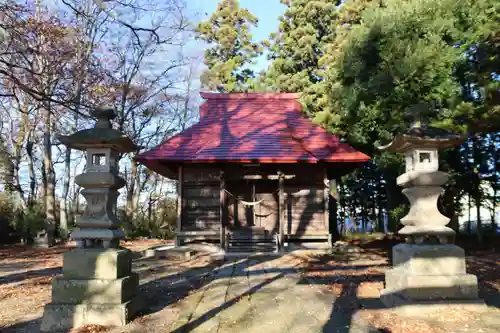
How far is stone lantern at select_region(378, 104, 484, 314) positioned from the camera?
4.92 meters

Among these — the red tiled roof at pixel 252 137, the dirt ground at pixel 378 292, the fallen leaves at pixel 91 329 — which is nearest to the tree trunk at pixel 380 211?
the red tiled roof at pixel 252 137

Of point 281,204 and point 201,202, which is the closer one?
point 281,204

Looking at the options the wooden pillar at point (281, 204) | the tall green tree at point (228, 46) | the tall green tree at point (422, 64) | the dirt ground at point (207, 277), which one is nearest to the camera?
the dirt ground at point (207, 277)

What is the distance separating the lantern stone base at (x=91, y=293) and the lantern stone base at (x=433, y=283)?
3.42 m

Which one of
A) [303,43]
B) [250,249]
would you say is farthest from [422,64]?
[303,43]

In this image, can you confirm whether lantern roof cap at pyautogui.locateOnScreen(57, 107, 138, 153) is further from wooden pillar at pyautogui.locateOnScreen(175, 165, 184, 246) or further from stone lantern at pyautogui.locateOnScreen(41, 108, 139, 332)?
wooden pillar at pyautogui.locateOnScreen(175, 165, 184, 246)

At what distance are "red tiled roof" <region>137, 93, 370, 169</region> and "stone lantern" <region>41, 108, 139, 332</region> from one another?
5789mm

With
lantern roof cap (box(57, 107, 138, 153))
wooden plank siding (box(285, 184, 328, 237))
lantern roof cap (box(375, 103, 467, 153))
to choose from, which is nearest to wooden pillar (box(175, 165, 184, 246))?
wooden plank siding (box(285, 184, 328, 237))

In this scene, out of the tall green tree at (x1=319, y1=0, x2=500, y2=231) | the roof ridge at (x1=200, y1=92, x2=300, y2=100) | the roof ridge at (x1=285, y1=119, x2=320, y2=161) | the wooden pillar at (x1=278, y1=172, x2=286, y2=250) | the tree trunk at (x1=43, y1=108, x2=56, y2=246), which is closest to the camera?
the tall green tree at (x1=319, y1=0, x2=500, y2=231)

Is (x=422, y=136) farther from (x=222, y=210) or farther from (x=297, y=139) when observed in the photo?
(x=297, y=139)

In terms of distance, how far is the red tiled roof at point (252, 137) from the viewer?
11.2 meters

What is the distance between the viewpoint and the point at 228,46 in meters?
25.4

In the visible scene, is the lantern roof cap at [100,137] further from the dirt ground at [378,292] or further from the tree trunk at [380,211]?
the tree trunk at [380,211]

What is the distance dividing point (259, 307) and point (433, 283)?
7.39 ft
